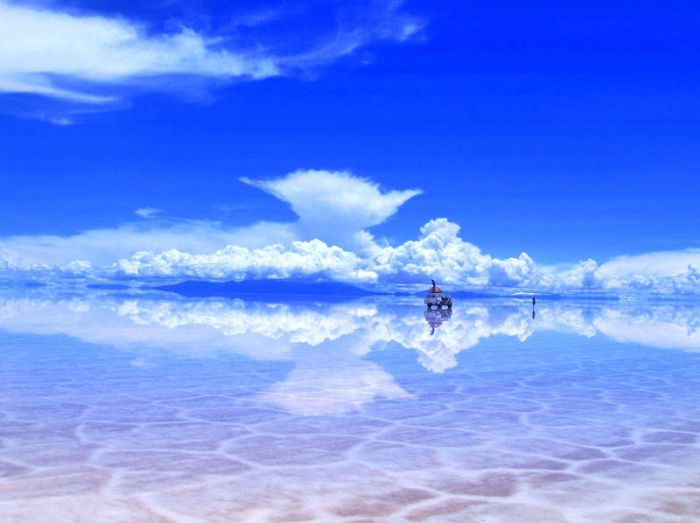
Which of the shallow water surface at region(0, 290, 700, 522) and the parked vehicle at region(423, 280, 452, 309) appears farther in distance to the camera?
the parked vehicle at region(423, 280, 452, 309)

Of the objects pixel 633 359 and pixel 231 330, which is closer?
pixel 633 359

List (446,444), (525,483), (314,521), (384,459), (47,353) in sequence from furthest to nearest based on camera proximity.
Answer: (47,353) < (446,444) < (384,459) < (525,483) < (314,521)

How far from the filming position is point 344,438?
33.4ft

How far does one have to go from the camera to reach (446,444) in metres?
9.92

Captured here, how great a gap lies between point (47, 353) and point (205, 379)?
714 centimetres

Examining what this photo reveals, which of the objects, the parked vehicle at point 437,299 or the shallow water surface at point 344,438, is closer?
the shallow water surface at point 344,438

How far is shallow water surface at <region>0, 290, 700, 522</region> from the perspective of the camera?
7.31m

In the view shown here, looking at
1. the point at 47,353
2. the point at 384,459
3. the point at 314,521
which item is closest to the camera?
the point at 314,521

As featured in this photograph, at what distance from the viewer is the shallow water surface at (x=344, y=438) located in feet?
24.0

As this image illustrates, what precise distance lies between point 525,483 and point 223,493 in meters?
3.24

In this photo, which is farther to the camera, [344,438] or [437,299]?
[437,299]

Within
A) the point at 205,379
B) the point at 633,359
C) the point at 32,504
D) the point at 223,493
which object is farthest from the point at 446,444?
the point at 633,359

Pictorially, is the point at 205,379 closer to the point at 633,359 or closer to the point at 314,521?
the point at 314,521

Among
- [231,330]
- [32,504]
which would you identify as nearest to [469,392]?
[32,504]
